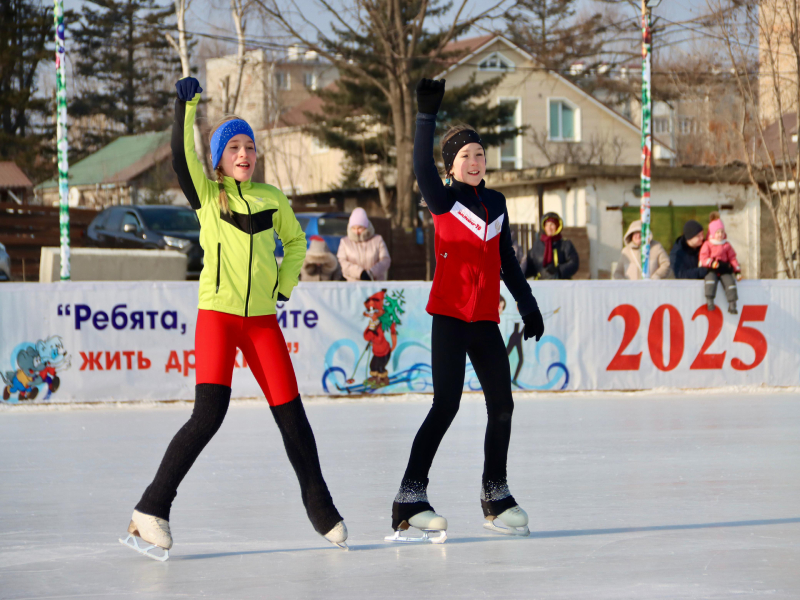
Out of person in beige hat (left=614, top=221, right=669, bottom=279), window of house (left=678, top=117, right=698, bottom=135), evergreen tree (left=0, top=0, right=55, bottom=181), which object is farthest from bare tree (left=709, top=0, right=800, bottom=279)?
window of house (left=678, top=117, right=698, bottom=135)

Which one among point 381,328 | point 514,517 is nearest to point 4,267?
point 381,328

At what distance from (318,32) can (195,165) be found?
19.1 metres

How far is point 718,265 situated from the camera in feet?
30.8

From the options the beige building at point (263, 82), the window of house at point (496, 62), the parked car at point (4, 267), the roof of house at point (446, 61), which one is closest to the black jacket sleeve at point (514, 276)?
the parked car at point (4, 267)

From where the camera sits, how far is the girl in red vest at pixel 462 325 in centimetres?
376

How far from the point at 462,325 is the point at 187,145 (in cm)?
119

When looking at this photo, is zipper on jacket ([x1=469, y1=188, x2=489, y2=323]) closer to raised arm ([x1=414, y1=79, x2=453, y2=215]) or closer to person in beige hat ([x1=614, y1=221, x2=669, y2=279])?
raised arm ([x1=414, y1=79, x2=453, y2=215])

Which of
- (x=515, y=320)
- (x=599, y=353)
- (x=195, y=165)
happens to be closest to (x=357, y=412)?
(x=515, y=320)

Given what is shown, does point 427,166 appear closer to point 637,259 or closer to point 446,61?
point 637,259

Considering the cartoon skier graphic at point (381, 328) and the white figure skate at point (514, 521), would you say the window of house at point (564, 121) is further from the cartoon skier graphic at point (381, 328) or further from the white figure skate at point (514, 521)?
the white figure skate at point (514, 521)

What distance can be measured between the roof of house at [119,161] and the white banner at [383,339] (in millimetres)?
42724

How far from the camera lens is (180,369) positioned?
28.1 ft

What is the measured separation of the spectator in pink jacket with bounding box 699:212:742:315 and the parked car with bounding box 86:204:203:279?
28.8 ft

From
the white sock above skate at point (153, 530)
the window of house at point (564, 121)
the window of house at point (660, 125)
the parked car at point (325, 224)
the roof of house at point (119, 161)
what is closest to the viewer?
the white sock above skate at point (153, 530)
